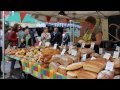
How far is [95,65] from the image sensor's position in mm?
2650

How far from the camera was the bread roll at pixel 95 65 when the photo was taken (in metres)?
2.59

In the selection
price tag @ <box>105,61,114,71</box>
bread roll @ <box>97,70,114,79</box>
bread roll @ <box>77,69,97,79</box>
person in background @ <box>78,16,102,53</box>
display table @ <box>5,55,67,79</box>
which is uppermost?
person in background @ <box>78,16,102,53</box>

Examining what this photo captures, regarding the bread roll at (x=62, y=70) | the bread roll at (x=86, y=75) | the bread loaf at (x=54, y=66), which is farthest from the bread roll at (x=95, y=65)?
the bread loaf at (x=54, y=66)

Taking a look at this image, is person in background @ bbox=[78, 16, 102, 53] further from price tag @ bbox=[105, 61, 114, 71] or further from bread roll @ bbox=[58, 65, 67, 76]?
price tag @ bbox=[105, 61, 114, 71]

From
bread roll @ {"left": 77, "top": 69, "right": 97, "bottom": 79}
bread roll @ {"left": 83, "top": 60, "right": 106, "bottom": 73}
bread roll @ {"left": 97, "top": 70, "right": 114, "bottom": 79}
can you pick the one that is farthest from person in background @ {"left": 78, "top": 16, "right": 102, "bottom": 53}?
bread roll @ {"left": 97, "top": 70, "right": 114, "bottom": 79}

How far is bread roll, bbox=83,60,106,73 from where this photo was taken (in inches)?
102

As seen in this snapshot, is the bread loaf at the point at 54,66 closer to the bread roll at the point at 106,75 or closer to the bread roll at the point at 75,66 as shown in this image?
the bread roll at the point at 75,66

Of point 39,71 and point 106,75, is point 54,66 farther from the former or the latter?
point 106,75

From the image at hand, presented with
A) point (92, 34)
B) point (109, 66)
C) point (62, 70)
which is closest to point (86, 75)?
point (109, 66)

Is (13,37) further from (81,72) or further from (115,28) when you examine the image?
(81,72)

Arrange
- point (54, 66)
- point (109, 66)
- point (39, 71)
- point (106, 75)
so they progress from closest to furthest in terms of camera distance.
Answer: point (106, 75) → point (109, 66) → point (54, 66) → point (39, 71)

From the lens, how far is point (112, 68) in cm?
250

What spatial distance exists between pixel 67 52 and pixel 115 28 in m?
3.35
